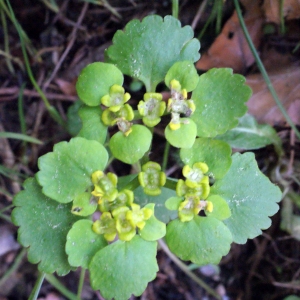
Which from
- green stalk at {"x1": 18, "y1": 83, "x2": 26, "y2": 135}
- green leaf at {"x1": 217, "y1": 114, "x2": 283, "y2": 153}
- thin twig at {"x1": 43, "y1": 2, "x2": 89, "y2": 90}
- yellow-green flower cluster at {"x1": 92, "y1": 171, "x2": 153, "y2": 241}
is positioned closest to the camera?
yellow-green flower cluster at {"x1": 92, "y1": 171, "x2": 153, "y2": 241}


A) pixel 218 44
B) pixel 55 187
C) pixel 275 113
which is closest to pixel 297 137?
pixel 275 113

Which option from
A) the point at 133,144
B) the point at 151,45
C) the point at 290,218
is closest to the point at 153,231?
the point at 133,144

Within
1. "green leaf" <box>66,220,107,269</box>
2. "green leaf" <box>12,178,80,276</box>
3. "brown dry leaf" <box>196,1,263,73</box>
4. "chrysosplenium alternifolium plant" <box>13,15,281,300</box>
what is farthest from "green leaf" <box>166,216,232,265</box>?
"brown dry leaf" <box>196,1,263,73</box>

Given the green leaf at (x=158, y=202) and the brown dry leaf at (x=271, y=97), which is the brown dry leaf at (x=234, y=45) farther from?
the green leaf at (x=158, y=202)

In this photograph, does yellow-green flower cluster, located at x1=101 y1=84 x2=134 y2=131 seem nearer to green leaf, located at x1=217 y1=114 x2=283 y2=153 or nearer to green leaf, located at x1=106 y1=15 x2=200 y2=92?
green leaf, located at x1=106 y1=15 x2=200 y2=92

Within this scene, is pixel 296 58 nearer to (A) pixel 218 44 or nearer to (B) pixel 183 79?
(A) pixel 218 44

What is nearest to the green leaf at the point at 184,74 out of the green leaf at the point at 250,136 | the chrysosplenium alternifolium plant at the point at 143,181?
the chrysosplenium alternifolium plant at the point at 143,181

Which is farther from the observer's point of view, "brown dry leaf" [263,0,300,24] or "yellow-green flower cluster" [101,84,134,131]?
"brown dry leaf" [263,0,300,24]

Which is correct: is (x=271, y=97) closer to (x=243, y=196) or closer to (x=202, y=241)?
(x=243, y=196)
